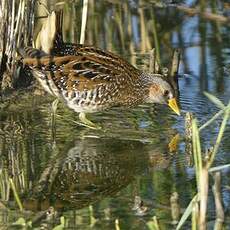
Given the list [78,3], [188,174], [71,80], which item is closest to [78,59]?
[71,80]

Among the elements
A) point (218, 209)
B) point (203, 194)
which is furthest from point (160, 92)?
point (203, 194)

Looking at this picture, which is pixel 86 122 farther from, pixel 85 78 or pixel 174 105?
pixel 174 105

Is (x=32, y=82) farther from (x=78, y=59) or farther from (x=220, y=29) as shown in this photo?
(x=220, y=29)

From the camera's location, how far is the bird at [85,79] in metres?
7.72

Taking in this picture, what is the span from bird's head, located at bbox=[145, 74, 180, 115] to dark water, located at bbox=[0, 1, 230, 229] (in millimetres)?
124

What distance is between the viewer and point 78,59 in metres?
7.76

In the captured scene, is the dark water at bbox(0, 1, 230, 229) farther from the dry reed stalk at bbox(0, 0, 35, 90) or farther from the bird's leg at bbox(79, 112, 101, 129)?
the dry reed stalk at bbox(0, 0, 35, 90)

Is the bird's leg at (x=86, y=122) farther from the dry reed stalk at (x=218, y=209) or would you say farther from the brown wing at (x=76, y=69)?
the dry reed stalk at (x=218, y=209)

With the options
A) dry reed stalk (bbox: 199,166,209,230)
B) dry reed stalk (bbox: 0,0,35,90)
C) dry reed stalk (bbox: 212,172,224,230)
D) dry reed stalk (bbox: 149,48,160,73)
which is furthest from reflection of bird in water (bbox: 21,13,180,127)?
dry reed stalk (bbox: 199,166,209,230)

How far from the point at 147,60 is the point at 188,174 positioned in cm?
333

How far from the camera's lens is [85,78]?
7.73m

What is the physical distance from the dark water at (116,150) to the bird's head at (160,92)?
12 cm

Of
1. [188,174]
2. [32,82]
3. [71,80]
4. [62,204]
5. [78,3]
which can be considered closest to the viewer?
[62,204]

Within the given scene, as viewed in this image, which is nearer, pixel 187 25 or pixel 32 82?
pixel 32 82
